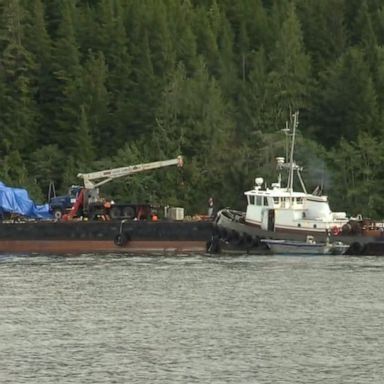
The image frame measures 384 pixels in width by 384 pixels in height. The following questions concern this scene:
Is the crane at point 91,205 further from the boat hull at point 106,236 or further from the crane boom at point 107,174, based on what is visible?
the boat hull at point 106,236

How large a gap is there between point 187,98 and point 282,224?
34327 mm

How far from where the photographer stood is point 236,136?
357ft

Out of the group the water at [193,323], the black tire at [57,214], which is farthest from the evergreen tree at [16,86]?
the water at [193,323]

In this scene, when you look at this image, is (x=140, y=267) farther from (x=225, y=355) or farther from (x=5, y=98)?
(x=5, y=98)

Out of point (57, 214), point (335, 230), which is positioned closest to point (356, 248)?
point (335, 230)

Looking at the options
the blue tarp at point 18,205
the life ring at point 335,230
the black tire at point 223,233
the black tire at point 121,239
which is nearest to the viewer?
the life ring at point 335,230

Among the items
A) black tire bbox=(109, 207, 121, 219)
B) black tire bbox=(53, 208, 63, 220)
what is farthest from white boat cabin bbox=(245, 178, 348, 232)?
black tire bbox=(53, 208, 63, 220)

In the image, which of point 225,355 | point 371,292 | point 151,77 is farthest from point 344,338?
point 151,77

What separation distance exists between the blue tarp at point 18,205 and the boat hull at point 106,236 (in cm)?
667

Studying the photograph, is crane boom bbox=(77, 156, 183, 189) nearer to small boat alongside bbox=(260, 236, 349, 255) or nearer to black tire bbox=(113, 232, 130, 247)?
black tire bbox=(113, 232, 130, 247)

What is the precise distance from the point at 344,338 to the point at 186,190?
6218 cm

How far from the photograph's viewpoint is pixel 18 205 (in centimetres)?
8694

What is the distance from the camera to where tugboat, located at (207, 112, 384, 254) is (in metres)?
74.0

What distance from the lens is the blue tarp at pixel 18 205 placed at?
86250 mm
